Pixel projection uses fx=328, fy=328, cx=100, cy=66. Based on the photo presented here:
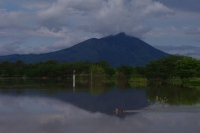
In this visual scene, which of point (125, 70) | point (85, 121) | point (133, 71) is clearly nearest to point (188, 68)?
point (133, 71)

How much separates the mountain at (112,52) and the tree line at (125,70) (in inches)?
3886

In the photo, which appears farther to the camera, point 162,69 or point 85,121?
point 162,69

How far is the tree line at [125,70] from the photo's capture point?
4552 centimetres

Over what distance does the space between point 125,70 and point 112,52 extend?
12984cm

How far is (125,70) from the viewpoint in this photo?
5284 cm

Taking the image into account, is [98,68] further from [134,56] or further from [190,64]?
[134,56]

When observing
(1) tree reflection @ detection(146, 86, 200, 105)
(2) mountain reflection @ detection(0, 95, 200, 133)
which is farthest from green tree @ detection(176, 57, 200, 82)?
(2) mountain reflection @ detection(0, 95, 200, 133)

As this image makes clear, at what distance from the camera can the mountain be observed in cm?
17088

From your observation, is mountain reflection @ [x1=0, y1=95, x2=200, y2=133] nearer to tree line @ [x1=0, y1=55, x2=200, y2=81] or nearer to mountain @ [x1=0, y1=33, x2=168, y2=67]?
tree line @ [x1=0, y1=55, x2=200, y2=81]

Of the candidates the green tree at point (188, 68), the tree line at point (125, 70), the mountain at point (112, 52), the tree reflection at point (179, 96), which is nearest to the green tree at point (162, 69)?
the tree line at point (125, 70)

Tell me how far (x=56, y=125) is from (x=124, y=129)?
2.46 metres

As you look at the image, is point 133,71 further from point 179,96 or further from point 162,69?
point 179,96

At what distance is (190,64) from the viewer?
1772 inches

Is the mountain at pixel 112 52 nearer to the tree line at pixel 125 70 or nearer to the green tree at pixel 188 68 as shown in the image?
the tree line at pixel 125 70
